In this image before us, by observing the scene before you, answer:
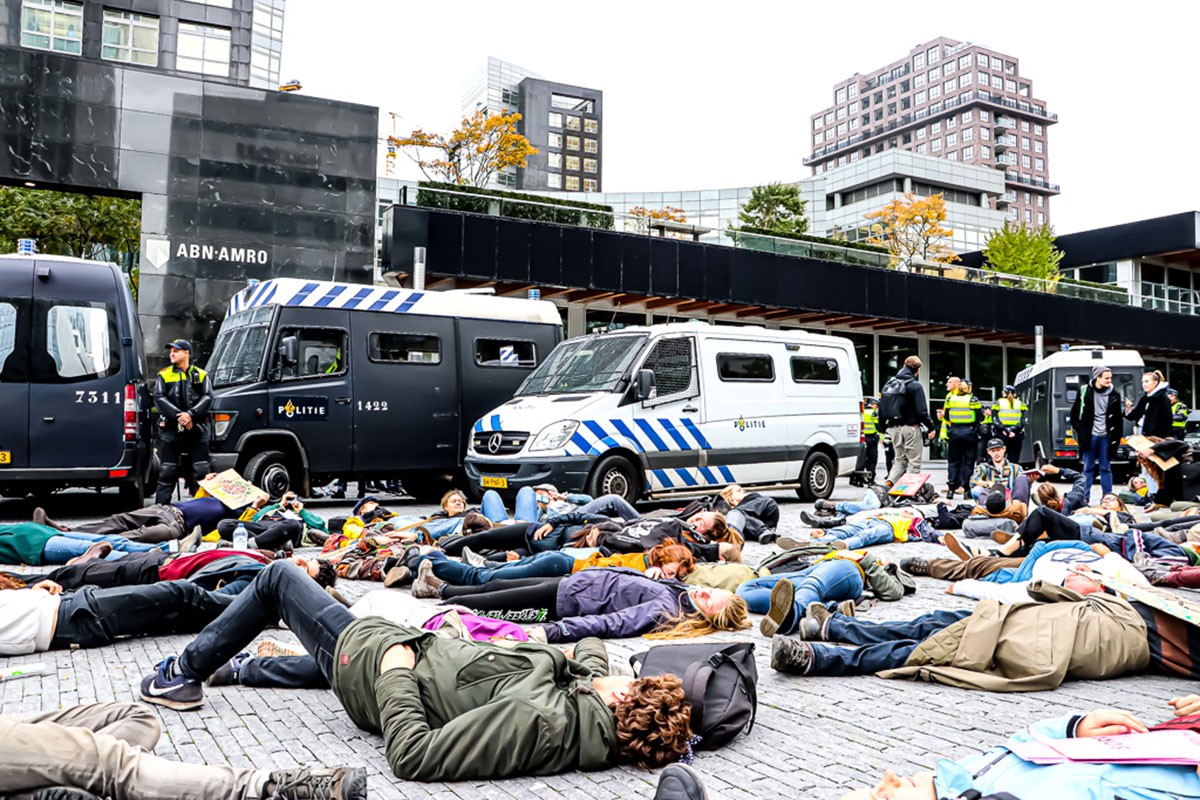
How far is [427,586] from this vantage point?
6082 millimetres

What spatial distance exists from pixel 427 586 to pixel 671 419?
253 inches

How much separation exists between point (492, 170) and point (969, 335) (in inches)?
829

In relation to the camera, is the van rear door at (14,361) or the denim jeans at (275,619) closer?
the denim jeans at (275,619)

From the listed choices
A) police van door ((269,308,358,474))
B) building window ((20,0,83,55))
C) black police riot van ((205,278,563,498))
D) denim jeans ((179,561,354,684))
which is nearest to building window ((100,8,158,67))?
building window ((20,0,83,55))

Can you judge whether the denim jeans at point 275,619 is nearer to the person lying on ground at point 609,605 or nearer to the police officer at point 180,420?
the person lying on ground at point 609,605

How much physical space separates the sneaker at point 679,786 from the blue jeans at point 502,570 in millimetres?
3498

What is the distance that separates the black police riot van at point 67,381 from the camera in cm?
1032

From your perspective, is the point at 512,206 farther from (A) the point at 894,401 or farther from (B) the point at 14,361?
(B) the point at 14,361

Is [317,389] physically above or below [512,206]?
below

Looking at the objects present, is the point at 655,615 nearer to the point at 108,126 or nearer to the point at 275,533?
the point at 275,533

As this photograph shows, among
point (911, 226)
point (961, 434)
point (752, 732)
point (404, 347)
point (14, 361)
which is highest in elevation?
point (911, 226)

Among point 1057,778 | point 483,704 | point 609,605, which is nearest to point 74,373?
point 609,605

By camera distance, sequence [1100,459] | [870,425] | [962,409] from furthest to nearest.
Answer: [870,425] < [1100,459] < [962,409]

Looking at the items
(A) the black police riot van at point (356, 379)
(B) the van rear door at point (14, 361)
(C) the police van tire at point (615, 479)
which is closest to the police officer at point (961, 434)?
(C) the police van tire at point (615, 479)
